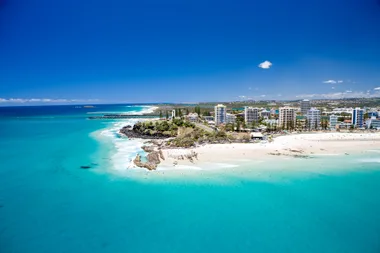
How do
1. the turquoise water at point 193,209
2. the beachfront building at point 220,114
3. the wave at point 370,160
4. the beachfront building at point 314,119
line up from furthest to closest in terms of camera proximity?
the beachfront building at point 220,114 < the beachfront building at point 314,119 < the wave at point 370,160 < the turquoise water at point 193,209

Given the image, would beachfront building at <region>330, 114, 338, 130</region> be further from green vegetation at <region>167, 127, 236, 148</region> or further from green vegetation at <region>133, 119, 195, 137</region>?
green vegetation at <region>133, 119, 195, 137</region>

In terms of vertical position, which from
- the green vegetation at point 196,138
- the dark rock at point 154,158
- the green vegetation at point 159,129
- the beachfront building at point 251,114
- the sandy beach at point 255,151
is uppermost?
the beachfront building at point 251,114

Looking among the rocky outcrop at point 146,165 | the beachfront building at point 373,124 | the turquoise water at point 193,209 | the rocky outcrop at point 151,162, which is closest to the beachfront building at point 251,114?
the beachfront building at point 373,124

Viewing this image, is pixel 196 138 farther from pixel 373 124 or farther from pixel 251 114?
pixel 373 124

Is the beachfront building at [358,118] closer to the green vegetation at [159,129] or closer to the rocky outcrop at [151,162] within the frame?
the green vegetation at [159,129]

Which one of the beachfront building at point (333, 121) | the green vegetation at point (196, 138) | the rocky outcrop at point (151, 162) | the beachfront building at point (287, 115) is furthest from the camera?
the beachfront building at point (287, 115)

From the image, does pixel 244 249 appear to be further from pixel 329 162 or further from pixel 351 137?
pixel 351 137

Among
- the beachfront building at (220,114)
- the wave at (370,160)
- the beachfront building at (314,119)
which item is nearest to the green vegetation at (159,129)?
the beachfront building at (220,114)

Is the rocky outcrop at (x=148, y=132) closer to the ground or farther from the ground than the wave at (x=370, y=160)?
farther from the ground

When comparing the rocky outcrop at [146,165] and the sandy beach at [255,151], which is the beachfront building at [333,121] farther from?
the rocky outcrop at [146,165]

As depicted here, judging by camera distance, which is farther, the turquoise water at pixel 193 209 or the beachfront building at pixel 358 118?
the beachfront building at pixel 358 118

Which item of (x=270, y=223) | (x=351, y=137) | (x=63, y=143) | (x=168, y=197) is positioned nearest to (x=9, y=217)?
(x=168, y=197)
